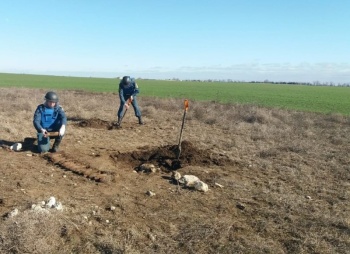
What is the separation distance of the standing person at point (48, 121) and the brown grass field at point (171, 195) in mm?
294

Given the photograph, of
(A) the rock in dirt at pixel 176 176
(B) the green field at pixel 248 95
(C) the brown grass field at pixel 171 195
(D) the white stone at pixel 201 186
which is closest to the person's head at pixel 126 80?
(C) the brown grass field at pixel 171 195

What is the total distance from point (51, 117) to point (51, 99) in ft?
1.51

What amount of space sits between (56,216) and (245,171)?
13.4 feet

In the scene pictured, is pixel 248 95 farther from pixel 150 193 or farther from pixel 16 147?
pixel 150 193

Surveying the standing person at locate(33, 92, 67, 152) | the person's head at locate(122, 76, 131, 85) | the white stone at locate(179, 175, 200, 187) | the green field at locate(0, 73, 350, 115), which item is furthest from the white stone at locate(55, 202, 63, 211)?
the green field at locate(0, 73, 350, 115)

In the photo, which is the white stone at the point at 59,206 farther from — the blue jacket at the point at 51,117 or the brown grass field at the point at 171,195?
the blue jacket at the point at 51,117

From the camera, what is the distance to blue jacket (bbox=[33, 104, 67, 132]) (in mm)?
7895

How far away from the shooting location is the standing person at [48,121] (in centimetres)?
772


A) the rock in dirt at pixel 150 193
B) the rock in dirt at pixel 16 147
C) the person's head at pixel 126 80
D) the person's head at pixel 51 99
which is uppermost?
the person's head at pixel 126 80

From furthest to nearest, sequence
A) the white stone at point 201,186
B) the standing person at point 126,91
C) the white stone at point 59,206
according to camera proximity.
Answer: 1. the standing person at point 126,91
2. the white stone at point 201,186
3. the white stone at point 59,206

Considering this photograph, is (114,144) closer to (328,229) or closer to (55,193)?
(55,193)

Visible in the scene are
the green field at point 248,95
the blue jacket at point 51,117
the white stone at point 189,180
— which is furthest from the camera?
the green field at point 248,95

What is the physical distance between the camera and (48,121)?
317 inches

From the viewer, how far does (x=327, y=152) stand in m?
9.47
